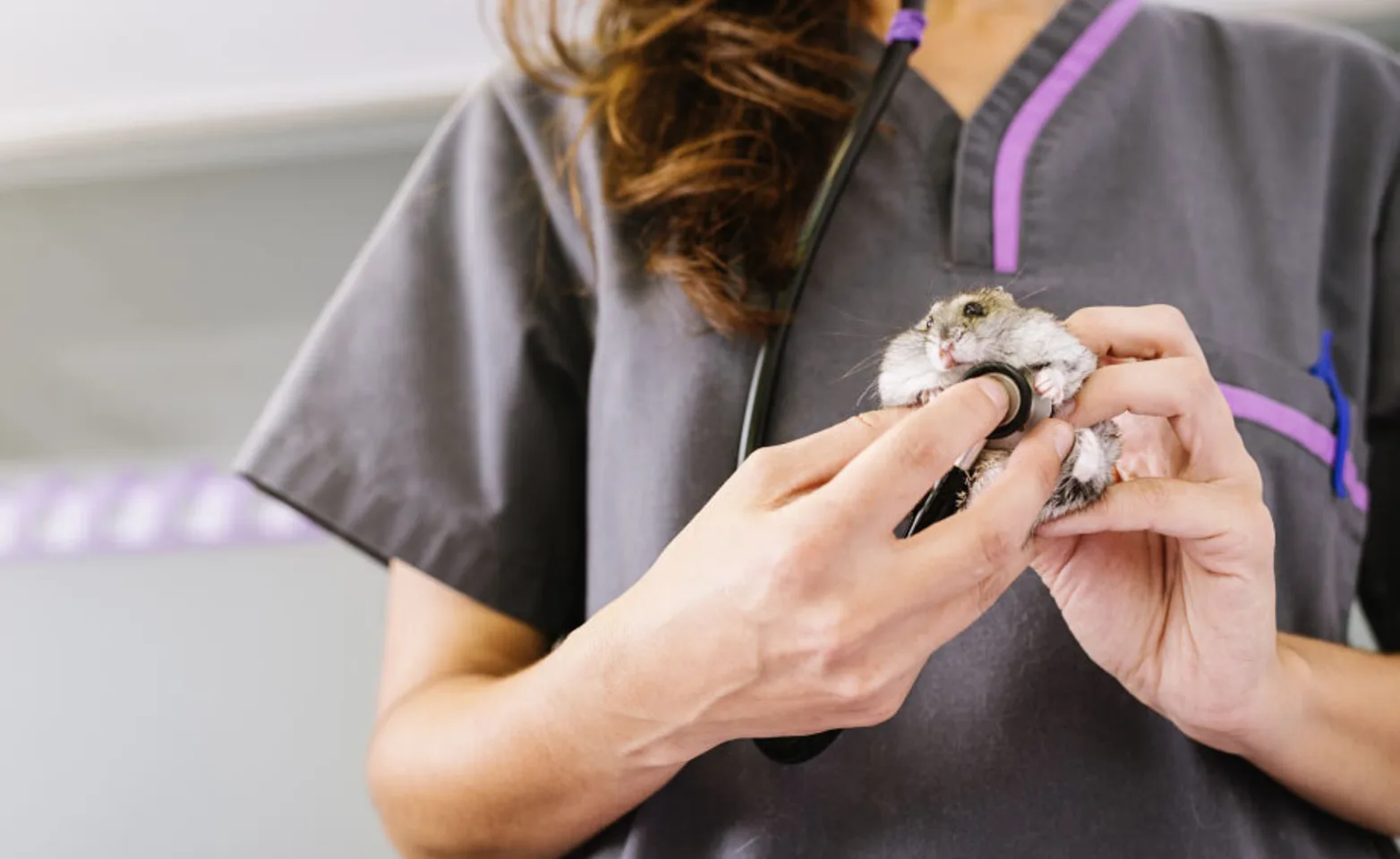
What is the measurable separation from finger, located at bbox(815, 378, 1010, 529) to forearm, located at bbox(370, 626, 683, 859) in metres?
0.17

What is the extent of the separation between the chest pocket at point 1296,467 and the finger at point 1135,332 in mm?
109

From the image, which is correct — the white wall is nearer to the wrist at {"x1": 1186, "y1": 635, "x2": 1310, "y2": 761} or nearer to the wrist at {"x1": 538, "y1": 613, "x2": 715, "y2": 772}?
the wrist at {"x1": 538, "y1": 613, "x2": 715, "y2": 772}

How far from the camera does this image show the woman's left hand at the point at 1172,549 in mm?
385

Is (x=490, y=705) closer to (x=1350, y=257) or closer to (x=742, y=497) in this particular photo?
(x=742, y=497)

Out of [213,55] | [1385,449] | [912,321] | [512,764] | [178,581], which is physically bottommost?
[178,581]

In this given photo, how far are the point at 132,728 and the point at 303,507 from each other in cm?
50

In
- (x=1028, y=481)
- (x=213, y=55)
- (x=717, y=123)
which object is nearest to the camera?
(x=1028, y=481)

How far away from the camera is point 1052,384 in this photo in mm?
376

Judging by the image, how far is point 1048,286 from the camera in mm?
516

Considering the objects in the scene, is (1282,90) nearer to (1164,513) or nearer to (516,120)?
(1164,513)

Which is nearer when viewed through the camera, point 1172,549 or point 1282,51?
point 1172,549

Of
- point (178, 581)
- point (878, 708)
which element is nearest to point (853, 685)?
point (878, 708)

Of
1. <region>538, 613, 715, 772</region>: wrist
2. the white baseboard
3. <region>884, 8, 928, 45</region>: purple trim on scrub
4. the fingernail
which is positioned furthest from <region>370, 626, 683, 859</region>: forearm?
the white baseboard

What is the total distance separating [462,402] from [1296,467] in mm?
475
